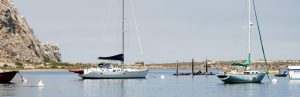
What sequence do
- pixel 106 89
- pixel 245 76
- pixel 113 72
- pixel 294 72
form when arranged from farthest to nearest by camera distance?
pixel 294 72 < pixel 113 72 < pixel 245 76 < pixel 106 89

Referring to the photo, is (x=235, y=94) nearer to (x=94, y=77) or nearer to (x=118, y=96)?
(x=118, y=96)

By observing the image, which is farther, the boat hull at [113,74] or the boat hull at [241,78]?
the boat hull at [113,74]

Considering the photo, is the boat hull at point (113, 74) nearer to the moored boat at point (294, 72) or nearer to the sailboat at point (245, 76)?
the sailboat at point (245, 76)

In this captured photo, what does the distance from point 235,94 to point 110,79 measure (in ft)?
171

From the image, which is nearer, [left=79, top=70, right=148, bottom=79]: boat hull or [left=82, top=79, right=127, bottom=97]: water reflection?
[left=82, top=79, right=127, bottom=97]: water reflection

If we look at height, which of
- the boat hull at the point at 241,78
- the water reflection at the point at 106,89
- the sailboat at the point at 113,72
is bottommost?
the water reflection at the point at 106,89

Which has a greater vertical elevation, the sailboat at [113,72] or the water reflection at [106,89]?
the sailboat at [113,72]

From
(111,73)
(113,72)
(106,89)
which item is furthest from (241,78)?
(111,73)

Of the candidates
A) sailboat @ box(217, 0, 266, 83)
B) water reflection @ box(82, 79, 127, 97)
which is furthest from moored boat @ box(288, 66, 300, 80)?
water reflection @ box(82, 79, 127, 97)

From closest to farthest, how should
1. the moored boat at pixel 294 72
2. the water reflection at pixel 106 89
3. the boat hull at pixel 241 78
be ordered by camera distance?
the water reflection at pixel 106 89, the boat hull at pixel 241 78, the moored boat at pixel 294 72

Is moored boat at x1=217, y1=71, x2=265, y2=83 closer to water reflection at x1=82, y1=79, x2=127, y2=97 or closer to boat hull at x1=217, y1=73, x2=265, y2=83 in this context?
boat hull at x1=217, y1=73, x2=265, y2=83

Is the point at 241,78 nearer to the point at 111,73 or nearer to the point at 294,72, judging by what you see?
the point at 111,73

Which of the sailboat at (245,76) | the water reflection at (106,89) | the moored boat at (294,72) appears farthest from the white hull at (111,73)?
the moored boat at (294,72)

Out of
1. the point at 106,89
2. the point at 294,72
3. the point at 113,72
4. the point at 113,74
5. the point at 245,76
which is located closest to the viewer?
the point at 106,89
